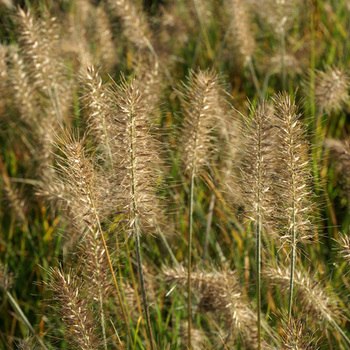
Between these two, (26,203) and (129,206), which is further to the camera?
(26,203)

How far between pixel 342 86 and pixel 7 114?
6.31 ft

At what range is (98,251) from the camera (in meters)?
2.04

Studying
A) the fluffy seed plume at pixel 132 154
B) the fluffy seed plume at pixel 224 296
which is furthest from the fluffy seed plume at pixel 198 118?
the fluffy seed plume at pixel 224 296

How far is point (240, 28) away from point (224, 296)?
1954 mm

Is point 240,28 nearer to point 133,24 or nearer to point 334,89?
point 133,24

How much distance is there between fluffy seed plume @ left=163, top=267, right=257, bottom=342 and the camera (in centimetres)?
227

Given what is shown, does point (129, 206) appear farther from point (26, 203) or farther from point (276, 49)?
point (276, 49)

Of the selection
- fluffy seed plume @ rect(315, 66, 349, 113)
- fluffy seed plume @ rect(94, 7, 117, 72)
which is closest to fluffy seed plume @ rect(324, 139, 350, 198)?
fluffy seed plume @ rect(315, 66, 349, 113)

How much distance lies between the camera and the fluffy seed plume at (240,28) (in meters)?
3.56

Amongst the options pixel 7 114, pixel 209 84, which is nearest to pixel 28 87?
pixel 7 114

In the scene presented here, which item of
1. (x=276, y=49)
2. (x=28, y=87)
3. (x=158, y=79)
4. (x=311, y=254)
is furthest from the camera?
(x=276, y=49)

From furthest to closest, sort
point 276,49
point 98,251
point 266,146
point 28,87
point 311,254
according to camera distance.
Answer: point 276,49 → point 28,87 → point 311,254 → point 98,251 → point 266,146

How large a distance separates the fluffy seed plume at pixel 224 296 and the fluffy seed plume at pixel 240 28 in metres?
1.67

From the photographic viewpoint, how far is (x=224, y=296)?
2273 millimetres
